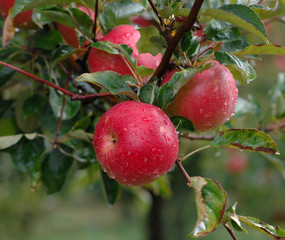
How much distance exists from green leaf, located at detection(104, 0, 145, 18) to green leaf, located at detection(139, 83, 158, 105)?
0.28 m

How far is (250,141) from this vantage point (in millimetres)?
543

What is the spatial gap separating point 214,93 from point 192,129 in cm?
7

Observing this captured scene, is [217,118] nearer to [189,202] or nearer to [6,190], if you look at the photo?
[6,190]

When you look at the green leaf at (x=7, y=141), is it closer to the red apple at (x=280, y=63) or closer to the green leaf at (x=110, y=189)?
the green leaf at (x=110, y=189)

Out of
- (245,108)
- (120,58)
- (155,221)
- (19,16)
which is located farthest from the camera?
(155,221)

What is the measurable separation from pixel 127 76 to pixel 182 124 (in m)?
0.12

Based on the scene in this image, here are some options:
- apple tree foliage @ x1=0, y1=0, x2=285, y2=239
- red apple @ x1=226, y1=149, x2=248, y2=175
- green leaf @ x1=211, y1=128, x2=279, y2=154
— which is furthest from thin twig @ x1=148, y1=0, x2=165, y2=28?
red apple @ x1=226, y1=149, x2=248, y2=175

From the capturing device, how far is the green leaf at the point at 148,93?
1.77ft

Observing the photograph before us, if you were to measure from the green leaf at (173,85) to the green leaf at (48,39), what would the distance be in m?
0.36

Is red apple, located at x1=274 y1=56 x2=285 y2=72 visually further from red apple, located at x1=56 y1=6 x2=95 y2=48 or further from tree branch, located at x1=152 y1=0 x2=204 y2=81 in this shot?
tree branch, located at x1=152 y1=0 x2=204 y2=81

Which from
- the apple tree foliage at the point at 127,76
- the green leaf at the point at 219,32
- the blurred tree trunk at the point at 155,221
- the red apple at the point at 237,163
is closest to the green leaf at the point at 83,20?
the apple tree foliage at the point at 127,76

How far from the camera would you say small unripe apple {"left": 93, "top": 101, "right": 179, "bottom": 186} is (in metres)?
0.50

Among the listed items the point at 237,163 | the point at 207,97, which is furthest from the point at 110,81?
the point at 237,163

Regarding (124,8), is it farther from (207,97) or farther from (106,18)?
(207,97)
